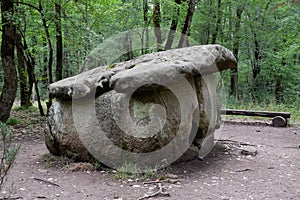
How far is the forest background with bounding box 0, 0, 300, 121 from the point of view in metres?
8.02

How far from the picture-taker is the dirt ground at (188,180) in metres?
3.48

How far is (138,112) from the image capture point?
4336 millimetres

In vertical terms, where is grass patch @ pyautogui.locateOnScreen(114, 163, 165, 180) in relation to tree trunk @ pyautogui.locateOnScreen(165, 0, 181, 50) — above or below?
below

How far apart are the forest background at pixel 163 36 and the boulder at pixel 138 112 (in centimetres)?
330

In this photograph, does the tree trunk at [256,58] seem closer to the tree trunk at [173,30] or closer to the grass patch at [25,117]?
the tree trunk at [173,30]

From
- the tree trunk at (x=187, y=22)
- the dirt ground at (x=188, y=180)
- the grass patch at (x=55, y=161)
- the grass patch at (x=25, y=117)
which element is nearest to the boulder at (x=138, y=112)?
the grass patch at (x=55, y=161)

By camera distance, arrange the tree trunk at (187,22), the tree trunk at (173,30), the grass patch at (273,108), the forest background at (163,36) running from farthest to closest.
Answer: the grass patch at (273,108) → the tree trunk at (173,30) → the tree trunk at (187,22) → the forest background at (163,36)

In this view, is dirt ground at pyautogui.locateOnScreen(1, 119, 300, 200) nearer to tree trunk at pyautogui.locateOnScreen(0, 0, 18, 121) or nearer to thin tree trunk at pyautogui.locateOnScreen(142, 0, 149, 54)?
tree trunk at pyautogui.locateOnScreen(0, 0, 18, 121)

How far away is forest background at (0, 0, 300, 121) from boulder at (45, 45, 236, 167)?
3.30 metres

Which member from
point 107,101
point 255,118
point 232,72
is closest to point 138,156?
point 107,101

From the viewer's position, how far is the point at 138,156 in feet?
14.2

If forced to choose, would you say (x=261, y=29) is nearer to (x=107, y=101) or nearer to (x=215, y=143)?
(x=215, y=143)

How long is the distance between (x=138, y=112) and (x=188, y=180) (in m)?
1.20

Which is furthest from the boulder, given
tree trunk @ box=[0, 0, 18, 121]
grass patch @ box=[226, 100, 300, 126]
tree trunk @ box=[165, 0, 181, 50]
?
grass patch @ box=[226, 100, 300, 126]
